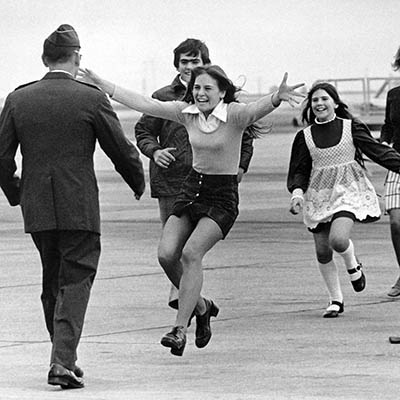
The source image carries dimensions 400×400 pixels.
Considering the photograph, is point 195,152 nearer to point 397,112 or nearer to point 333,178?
point 333,178

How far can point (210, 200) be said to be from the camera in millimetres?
9445

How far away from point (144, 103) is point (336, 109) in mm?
2086

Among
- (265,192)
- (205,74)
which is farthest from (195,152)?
(265,192)

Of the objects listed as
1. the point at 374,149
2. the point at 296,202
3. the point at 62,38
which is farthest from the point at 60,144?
the point at 374,149

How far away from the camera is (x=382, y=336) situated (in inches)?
384

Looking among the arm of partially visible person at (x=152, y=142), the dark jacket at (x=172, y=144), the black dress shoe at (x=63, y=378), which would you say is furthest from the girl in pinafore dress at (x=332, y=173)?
the black dress shoe at (x=63, y=378)

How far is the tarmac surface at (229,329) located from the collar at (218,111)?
56.8 inches

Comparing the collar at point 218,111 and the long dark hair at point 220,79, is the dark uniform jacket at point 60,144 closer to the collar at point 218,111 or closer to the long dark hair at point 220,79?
the collar at point 218,111

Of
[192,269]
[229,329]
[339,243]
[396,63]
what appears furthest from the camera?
[396,63]

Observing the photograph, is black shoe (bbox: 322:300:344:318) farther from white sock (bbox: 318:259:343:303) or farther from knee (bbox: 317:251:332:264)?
knee (bbox: 317:251:332:264)

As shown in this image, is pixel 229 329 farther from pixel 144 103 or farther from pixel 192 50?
pixel 192 50

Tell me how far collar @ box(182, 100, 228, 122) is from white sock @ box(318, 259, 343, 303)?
207 centimetres

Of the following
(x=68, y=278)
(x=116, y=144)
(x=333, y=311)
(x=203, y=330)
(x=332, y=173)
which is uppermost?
(x=116, y=144)

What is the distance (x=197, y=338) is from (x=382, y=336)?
1244 mm
